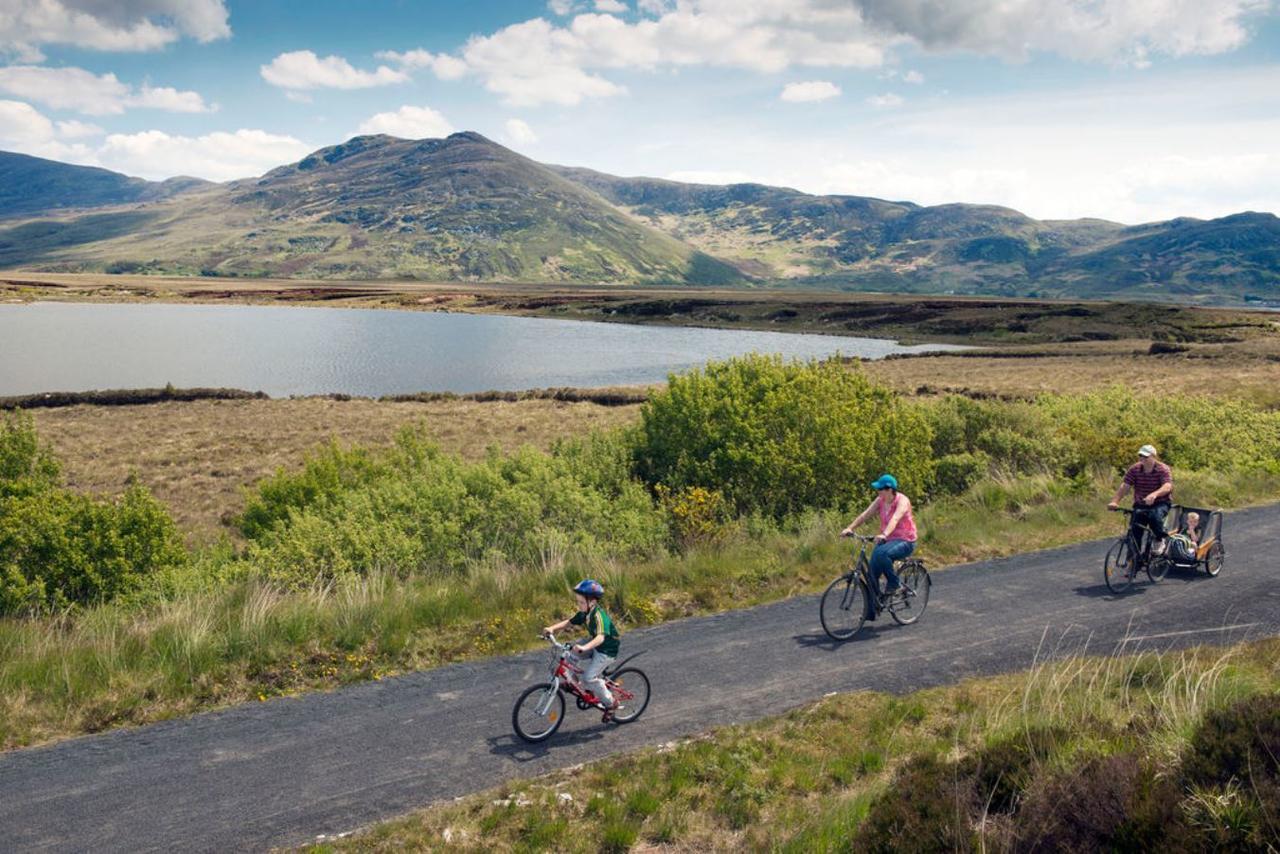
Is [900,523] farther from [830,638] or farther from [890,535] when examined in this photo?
[830,638]

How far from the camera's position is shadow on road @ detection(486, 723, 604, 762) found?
33.4ft

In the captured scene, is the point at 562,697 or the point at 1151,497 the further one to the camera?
the point at 1151,497

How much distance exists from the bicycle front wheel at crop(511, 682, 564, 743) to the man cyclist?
502 inches

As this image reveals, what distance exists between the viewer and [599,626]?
11.0 m

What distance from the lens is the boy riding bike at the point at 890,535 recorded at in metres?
14.2

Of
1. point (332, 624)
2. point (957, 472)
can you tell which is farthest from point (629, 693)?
point (957, 472)

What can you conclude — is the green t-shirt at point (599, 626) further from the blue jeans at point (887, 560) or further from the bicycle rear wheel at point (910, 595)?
the bicycle rear wheel at point (910, 595)

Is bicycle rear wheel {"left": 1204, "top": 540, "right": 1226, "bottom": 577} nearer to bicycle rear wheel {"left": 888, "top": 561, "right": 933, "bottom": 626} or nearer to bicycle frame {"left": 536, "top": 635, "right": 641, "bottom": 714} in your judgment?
bicycle rear wheel {"left": 888, "top": 561, "right": 933, "bottom": 626}

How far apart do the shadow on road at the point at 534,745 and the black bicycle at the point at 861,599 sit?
16.2 feet

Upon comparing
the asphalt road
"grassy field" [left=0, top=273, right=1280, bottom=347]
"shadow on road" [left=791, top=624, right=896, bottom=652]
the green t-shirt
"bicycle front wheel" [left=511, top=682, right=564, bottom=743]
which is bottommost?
"shadow on road" [left=791, top=624, right=896, bottom=652]

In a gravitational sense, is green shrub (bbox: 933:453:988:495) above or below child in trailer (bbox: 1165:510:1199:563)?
below

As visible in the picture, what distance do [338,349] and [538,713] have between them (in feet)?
324

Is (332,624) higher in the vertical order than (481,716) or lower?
higher

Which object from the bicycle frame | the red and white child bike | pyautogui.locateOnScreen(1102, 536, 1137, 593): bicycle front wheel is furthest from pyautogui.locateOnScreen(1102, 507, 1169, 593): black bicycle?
the bicycle frame
